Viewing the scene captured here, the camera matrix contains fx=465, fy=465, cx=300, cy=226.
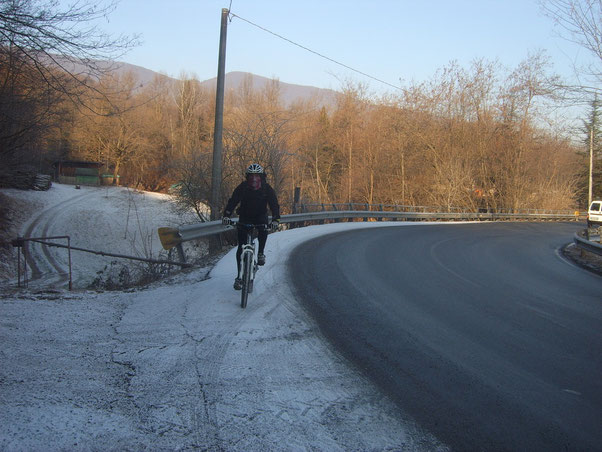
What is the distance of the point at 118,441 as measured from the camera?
9.70ft

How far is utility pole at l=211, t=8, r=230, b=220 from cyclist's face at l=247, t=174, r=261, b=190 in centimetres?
777

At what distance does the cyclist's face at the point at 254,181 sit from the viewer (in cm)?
648

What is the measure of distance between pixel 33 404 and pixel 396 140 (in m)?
43.4

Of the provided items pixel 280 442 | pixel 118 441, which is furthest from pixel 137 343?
pixel 280 442

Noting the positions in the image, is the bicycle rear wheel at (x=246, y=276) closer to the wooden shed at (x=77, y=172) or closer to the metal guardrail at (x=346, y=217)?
the metal guardrail at (x=346, y=217)

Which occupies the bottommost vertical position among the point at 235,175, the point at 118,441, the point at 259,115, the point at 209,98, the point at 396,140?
the point at 118,441

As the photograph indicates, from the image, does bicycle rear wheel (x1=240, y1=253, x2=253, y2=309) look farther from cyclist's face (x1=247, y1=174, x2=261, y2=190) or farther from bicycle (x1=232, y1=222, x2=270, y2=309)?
cyclist's face (x1=247, y1=174, x2=261, y2=190)

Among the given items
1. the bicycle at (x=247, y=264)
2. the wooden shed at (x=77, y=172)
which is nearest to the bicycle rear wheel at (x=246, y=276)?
the bicycle at (x=247, y=264)

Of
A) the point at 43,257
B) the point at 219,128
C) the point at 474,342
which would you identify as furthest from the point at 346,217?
the point at 474,342

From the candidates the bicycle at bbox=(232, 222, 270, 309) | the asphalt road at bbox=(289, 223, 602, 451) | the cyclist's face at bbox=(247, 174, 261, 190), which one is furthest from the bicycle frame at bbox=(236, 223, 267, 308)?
the asphalt road at bbox=(289, 223, 602, 451)

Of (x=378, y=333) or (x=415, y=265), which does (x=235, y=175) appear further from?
(x=378, y=333)

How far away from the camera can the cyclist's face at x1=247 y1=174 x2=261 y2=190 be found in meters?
6.48

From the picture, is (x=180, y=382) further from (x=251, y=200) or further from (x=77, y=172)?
(x=77, y=172)

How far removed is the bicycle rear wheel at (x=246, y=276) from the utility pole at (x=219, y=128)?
8.06m
